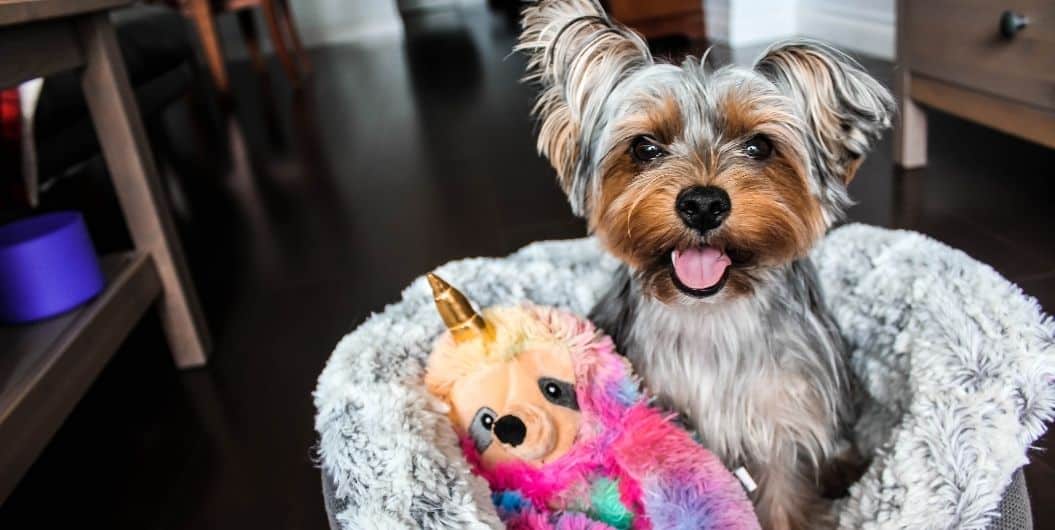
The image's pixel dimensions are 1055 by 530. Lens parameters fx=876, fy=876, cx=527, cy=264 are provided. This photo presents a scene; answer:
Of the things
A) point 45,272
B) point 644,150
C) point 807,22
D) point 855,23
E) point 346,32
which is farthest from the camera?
point 346,32

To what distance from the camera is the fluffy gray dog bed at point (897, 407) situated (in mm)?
1086

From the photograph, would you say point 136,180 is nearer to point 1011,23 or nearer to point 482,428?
point 482,428

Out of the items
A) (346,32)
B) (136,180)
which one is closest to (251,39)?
(346,32)

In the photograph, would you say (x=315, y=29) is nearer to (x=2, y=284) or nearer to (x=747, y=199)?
(x=2, y=284)

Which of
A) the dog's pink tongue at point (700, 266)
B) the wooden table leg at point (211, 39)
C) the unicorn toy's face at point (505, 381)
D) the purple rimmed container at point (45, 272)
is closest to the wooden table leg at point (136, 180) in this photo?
the purple rimmed container at point (45, 272)

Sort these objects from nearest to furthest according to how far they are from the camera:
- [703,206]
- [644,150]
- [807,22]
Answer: [703,206], [644,150], [807,22]

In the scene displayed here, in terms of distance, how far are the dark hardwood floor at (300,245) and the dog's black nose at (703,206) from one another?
55 centimetres

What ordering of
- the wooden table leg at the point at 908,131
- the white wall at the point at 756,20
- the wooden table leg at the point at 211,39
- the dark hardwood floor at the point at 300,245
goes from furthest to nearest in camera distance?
the wooden table leg at the point at 211,39 < the white wall at the point at 756,20 < the wooden table leg at the point at 908,131 < the dark hardwood floor at the point at 300,245

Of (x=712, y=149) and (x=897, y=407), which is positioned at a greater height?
(x=712, y=149)

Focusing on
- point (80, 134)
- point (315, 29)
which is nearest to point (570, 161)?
point (80, 134)

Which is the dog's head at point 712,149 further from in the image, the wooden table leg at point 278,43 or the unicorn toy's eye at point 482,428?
the wooden table leg at point 278,43

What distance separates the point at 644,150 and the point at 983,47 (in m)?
1.34

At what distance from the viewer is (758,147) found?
3.85 ft

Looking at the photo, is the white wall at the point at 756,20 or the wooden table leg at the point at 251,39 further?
the wooden table leg at the point at 251,39
